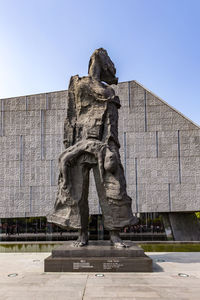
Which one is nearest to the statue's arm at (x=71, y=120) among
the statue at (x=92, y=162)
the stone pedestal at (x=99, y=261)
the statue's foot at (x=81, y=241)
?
the statue at (x=92, y=162)

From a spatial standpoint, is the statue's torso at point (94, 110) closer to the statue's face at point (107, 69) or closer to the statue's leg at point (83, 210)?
the statue's face at point (107, 69)

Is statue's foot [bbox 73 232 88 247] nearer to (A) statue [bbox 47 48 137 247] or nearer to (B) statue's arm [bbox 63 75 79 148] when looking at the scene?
(A) statue [bbox 47 48 137 247]

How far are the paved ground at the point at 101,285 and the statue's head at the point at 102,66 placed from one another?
525cm

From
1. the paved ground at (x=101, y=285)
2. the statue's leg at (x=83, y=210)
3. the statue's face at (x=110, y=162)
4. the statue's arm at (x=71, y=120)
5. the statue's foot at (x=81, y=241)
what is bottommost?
the paved ground at (x=101, y=285)

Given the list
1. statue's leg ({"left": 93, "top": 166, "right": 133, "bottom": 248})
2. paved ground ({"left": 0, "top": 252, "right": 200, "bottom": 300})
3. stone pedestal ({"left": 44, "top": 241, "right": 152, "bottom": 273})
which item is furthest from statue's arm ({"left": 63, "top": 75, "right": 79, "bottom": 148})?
paved ground ({"left": 0, "top": 252, "right": 200, "bottom": 300})

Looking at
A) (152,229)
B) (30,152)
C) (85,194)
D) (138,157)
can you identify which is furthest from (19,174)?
(85,194)

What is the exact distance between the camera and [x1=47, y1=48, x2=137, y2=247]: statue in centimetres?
702

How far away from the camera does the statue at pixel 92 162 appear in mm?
7020

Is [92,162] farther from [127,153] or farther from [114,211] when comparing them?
[127,153]

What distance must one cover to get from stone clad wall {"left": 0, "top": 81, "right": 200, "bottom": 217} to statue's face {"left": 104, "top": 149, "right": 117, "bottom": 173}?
11.3m

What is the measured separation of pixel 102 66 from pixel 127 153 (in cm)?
1078

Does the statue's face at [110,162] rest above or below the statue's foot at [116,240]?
above

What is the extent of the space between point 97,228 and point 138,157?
5.57 metres

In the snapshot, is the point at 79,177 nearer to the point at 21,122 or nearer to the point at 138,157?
the point at 138,157
